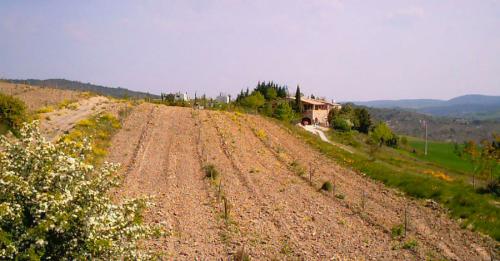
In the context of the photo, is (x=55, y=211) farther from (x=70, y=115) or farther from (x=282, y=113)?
(x=282, y=113)

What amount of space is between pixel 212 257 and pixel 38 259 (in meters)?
8.01

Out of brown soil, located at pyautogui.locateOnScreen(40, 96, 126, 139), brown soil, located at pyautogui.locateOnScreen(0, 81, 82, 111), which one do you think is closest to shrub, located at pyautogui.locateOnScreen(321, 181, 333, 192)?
brown soil, located at pyautogui.locateOnScreen(40, 96, 126, 139)

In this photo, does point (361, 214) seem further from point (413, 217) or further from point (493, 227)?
point (493, 227)

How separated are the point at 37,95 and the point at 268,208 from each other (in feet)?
141

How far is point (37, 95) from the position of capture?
5228cm

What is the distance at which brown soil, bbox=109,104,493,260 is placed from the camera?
15.9 meters

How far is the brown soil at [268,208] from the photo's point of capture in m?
15.9

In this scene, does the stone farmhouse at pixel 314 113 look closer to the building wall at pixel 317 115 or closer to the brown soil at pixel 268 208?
the building wall at pixel 317 115

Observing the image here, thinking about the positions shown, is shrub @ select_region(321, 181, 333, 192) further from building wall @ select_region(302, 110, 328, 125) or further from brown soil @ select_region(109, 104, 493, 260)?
building wall @ select_region(302, 110, 328, 125)

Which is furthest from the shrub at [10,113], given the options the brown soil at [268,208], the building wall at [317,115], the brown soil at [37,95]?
the building wall at [317,115]

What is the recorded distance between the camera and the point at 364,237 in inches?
692

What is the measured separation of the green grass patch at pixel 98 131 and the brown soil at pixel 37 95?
43.0 ft

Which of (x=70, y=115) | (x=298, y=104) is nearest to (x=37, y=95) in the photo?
(x=70, y=115)

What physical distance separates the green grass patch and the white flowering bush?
15.8m
